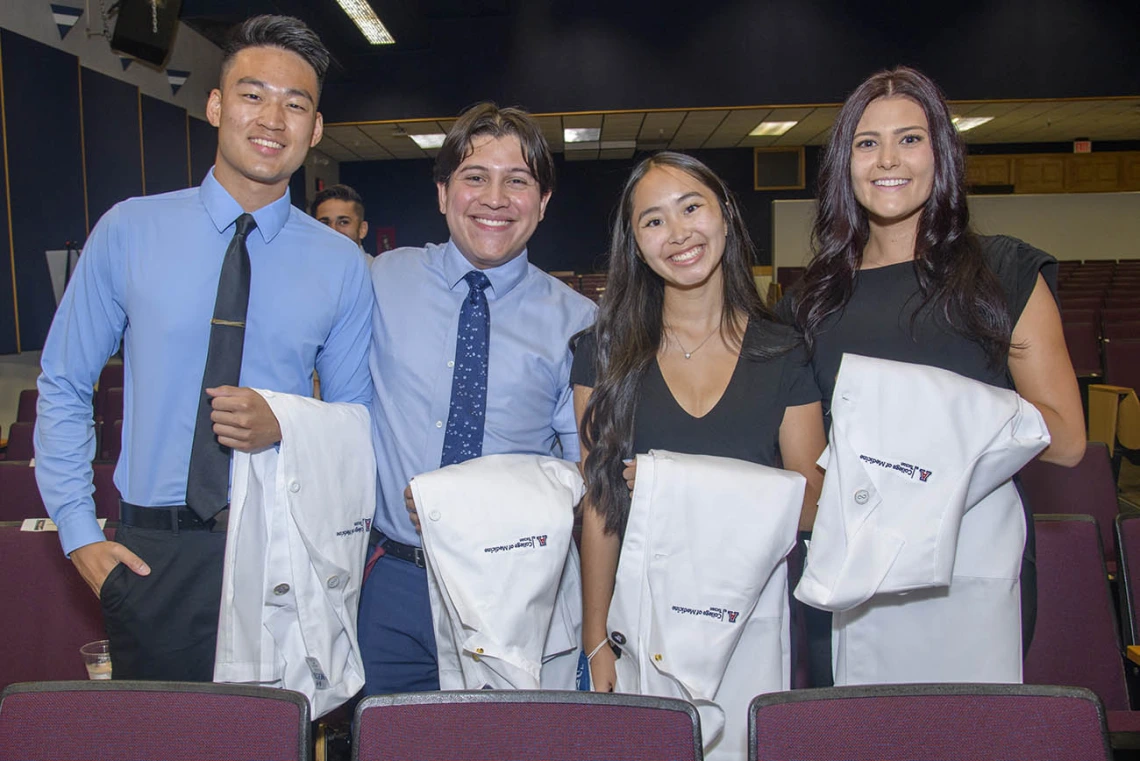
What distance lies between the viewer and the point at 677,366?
180cm

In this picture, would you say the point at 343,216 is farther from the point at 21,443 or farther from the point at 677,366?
the point at 677,366

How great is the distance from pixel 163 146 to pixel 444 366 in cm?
766

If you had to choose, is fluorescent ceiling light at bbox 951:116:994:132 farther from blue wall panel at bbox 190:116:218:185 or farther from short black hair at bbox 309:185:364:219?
short black hair at bbox 309:185:364:219

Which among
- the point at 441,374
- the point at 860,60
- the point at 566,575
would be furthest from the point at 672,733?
the point at 860,60

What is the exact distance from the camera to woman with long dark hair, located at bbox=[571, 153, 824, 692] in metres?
1.70

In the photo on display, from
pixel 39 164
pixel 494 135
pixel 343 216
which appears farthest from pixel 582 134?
pixel 494 135

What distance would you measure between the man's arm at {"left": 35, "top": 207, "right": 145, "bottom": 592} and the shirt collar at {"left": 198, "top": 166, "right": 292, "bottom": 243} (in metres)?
0.18

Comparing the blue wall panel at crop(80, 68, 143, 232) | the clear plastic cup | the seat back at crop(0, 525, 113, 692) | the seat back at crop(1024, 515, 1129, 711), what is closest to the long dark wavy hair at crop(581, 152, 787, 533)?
the seat back at crop(1024, 515, 1129, 711)

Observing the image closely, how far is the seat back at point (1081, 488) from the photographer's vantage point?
265cm

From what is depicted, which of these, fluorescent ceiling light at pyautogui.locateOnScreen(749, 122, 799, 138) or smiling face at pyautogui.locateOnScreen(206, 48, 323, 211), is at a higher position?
fluorescent ceiling light at pyautogui.locateOnScreen(749, 122, 799, 138)

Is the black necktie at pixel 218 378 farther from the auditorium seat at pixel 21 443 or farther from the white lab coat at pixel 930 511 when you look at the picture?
the auditorium seat at pixel 21 443

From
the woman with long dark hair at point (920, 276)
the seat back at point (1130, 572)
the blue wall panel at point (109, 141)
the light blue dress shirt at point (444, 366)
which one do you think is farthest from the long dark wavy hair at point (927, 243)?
the blue wall panel at point (109, 141)

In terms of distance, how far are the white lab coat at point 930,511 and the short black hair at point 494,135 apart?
859 millimetres

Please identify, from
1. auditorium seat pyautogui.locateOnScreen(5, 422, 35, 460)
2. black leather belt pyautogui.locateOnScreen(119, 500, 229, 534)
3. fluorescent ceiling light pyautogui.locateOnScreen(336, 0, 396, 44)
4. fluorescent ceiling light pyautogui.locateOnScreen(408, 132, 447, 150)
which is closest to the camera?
black leather belt pyautogui.locateOnScreen(119, 500, 229, 534)
